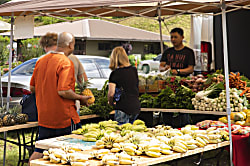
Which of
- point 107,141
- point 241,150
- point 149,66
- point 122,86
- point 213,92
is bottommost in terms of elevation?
point 241,150

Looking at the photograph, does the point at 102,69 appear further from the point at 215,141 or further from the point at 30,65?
the point at 215,141

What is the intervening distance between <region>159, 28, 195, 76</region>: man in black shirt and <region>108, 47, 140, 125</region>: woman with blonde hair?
173 cm

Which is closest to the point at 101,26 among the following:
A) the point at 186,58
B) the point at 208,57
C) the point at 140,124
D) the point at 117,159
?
the point at 208,57

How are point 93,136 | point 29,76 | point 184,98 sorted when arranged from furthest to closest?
point 29,76, point 184,98, point 93,136

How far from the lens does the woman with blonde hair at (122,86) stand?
5645 mm

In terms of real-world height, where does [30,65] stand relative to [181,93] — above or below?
above

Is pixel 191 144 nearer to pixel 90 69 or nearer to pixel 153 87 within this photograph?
pixel 153 87

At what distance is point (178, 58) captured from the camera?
7445mm

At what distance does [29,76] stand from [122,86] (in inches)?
152

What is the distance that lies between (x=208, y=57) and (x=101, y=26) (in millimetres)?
6418

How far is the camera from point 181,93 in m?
6.44

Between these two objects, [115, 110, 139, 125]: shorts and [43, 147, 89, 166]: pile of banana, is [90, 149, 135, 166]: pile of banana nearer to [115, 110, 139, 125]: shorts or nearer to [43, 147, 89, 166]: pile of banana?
[43, 147, 89, 166]: pile of banana

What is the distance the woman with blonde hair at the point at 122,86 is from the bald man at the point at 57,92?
1010 millimetres

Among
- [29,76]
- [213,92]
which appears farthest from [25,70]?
[213,92]
